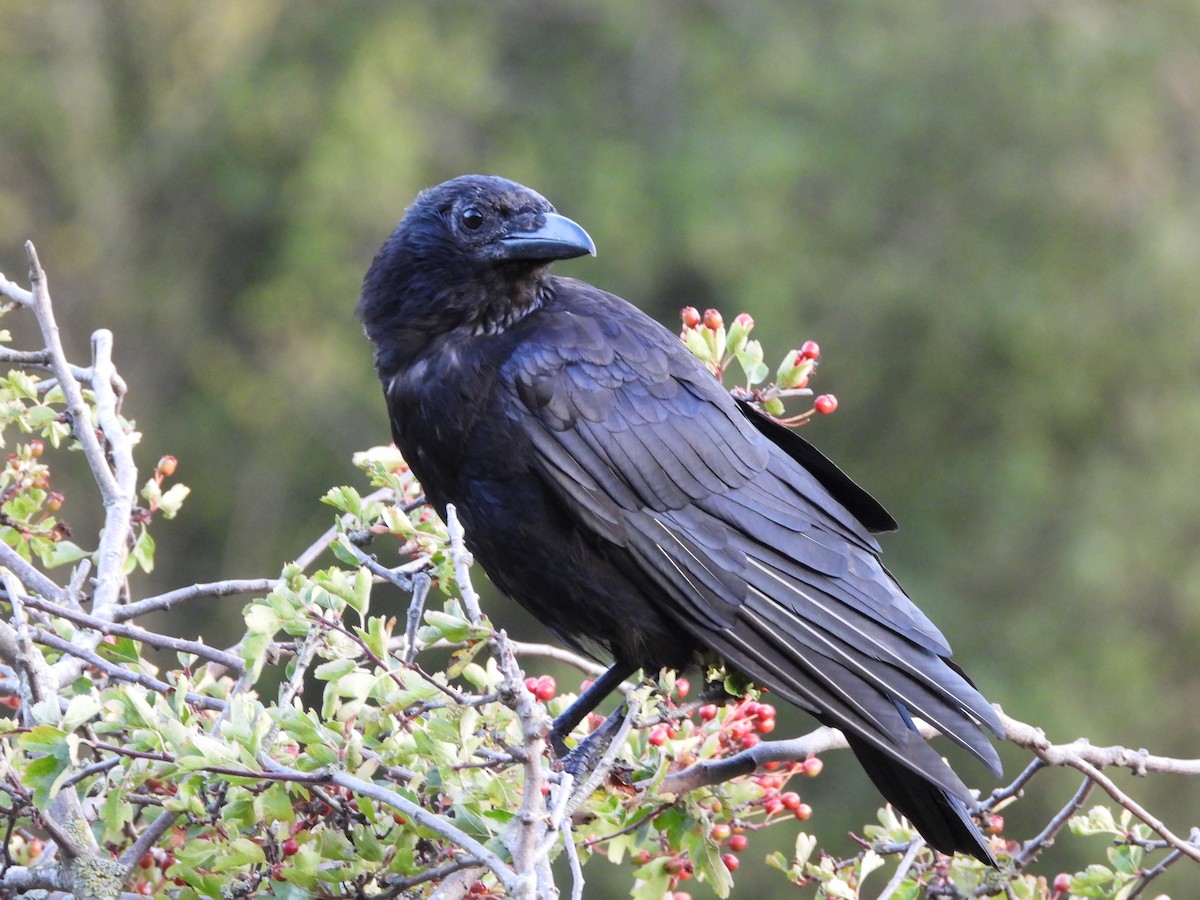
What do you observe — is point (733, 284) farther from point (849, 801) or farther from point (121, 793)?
point (121, 793)

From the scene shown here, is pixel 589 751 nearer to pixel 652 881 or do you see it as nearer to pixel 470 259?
pixel 652 881

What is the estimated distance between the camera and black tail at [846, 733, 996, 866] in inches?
129

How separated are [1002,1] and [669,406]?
13552 mm

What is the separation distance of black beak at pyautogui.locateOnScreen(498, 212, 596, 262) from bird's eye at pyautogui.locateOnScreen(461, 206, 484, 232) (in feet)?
0.26

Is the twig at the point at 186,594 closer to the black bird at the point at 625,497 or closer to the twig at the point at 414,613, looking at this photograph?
the twig at the point at 414,613

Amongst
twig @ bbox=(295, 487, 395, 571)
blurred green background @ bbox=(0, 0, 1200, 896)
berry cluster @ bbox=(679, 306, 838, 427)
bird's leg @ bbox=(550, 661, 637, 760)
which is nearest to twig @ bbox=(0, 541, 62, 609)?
twig @ bbox=(295, 487, 395, 571)

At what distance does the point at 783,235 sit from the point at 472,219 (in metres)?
12.2

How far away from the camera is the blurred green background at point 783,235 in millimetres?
14125

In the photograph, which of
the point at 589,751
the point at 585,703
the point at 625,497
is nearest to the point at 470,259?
the point at 625,497

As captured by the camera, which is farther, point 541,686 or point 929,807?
point 929,807

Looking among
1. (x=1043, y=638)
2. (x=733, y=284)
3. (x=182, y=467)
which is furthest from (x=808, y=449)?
(x=182, y=467)

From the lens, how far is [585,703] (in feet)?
12.3

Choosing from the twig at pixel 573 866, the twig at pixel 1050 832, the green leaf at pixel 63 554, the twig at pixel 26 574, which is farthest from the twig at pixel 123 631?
the twig at pixel 1050 832

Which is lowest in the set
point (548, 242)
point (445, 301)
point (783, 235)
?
point (445, 301)
